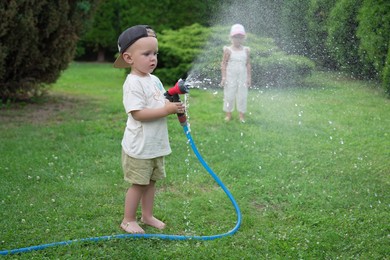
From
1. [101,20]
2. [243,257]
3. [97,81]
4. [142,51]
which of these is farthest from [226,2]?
[101,20]

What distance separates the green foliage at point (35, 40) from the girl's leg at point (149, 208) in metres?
4.32

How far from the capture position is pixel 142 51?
3.42 meters

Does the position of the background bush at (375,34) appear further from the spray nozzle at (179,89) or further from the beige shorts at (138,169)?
the beige shorts at (138,169)

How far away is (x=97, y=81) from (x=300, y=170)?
8.01m

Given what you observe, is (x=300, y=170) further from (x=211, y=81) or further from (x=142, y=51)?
(x=211, y=81)

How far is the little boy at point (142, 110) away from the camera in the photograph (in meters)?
3.41

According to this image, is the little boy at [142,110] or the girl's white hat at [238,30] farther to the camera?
the girl's white hat at [238,30]

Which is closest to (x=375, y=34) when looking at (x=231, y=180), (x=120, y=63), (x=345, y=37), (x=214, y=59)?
(x=345, y=37)

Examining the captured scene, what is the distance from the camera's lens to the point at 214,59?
804 cm

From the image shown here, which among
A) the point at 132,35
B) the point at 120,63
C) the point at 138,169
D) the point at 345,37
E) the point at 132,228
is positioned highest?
the point at 345,37

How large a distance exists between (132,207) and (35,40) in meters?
4.77

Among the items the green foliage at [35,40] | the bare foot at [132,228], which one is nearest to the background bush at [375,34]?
the bare foot at [132,228]

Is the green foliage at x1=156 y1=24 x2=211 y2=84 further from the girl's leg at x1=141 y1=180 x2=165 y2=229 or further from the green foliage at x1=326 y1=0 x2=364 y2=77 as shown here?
the girl's leg at x1=141 y1=180 x2=165 y2=229

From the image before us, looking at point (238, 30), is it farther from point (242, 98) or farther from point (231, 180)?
point (231, 180)
